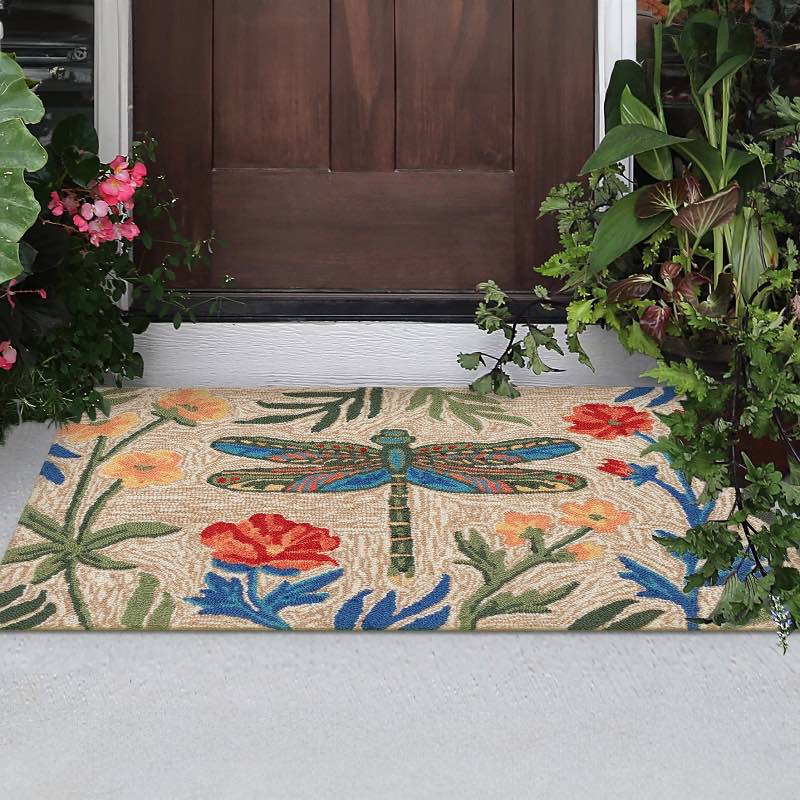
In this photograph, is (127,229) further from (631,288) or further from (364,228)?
(631,288)

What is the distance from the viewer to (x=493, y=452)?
157 cm

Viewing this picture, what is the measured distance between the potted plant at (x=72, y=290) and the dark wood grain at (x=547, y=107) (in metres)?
0.76

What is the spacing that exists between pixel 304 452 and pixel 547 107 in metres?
1.03

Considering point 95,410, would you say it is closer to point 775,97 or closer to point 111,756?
point 111,756

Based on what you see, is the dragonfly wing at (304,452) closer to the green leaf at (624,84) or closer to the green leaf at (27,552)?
the green leaf at (27,552)

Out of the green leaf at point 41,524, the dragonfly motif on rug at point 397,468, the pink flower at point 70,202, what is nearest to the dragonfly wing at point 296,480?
the dragonfly motif on rug at point 397,468

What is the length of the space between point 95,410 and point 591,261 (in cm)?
91

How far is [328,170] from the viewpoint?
211 centimetres

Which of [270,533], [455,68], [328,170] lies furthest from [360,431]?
[455,68]

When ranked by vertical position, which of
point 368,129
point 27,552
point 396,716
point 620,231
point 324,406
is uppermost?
point 368,129

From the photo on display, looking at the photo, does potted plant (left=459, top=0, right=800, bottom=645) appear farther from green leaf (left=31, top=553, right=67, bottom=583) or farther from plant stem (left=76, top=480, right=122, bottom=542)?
green leaf (left=31, top=553, right=67, bottom=583)

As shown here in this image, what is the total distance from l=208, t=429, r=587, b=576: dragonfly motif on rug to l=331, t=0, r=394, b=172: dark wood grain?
0.76m

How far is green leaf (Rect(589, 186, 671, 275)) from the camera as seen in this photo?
1.63 metres

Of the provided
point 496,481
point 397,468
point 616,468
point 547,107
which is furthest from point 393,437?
point 547,107
